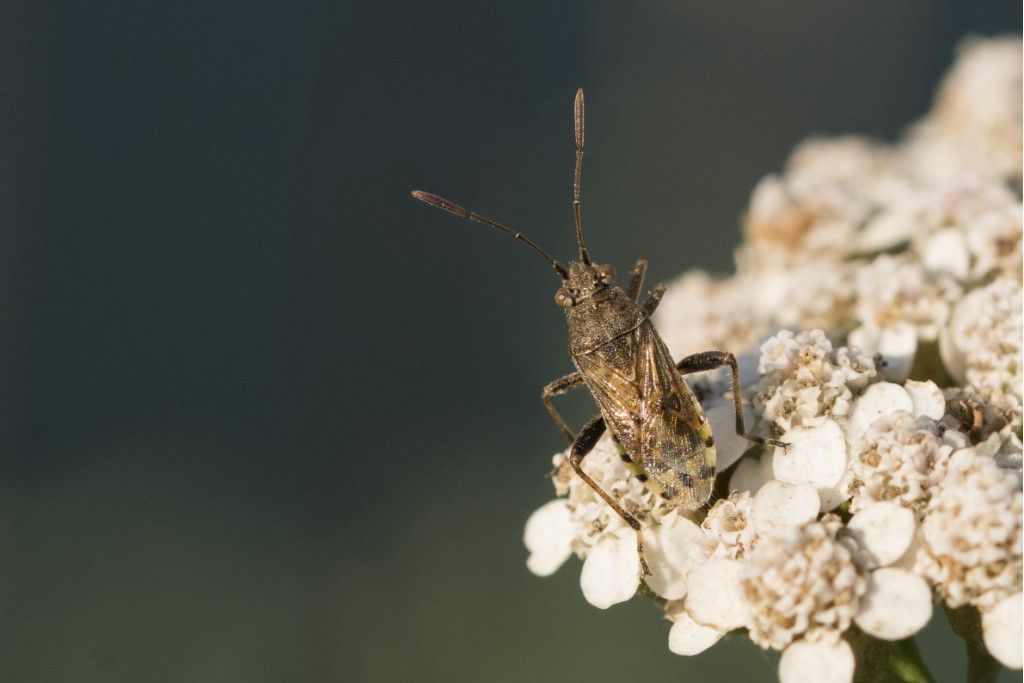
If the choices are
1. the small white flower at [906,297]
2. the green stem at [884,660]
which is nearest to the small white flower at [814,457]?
the green stem at [884,660]

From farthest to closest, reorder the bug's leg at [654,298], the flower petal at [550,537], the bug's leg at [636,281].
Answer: the bug's leg at [636,281]
the bug's leg at [654,298]
the flower petal at [550,537]

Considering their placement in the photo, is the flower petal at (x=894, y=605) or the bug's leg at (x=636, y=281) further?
the bug's leg at (x=636, y=281)

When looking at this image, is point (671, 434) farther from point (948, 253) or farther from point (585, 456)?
point (948, 253)

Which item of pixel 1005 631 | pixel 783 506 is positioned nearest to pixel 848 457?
pixel 783 506

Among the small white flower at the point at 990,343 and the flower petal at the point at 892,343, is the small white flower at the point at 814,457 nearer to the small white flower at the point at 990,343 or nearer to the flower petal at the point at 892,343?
the small white flower at the point at 990,343

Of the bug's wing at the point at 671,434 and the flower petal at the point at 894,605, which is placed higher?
the bug's wing at the point at 671,434

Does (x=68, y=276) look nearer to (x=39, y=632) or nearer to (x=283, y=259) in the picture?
(x=283, y=259)
